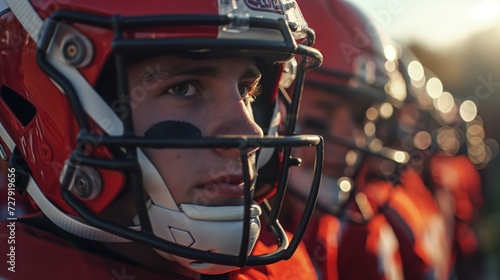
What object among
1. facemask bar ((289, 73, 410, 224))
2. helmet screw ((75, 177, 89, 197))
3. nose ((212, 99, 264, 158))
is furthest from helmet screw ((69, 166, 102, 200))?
facemask bar ((289, 73, 410, 224))

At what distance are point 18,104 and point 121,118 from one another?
0.30 meters

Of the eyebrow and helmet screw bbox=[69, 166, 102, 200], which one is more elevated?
the eyebrow

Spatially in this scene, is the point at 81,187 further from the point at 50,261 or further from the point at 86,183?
the point at 50,261

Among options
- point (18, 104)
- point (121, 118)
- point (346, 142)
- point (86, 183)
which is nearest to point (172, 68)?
point (121, 118)

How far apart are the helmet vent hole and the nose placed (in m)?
0.39

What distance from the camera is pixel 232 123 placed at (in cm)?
121

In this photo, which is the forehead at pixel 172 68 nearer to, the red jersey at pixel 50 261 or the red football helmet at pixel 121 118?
the red football helmet at pixel 121 118

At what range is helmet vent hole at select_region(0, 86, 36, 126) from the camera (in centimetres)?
133

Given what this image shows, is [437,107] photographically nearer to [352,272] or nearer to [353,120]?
[353,120]

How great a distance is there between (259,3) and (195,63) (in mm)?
163

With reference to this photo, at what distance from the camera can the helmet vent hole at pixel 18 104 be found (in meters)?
1.33

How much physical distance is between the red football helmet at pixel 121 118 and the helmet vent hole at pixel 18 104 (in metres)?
0.10

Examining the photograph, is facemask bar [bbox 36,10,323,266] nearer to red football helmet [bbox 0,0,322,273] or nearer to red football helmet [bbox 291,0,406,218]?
red football helmet [bbox 0,0,322,273]

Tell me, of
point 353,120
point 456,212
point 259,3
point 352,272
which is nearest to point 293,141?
point 259,3
